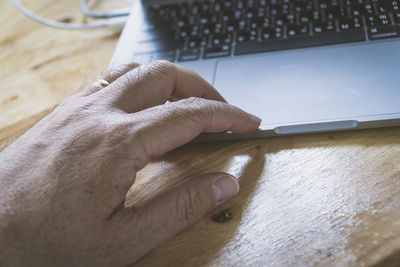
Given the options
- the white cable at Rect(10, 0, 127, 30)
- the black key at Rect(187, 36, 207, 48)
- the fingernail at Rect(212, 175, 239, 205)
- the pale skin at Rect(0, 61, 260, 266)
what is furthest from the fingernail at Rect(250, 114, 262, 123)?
the white cable at Rect(10, 0, 127, 30)

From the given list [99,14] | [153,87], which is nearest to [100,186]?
[153,87]

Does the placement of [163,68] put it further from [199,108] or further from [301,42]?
[301,42]

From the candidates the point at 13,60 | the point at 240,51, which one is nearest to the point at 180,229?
the point at 240,51

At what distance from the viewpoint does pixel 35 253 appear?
0.51 m

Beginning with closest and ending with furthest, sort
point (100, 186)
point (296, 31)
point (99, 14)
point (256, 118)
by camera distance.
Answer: point (100, 186) → point (256, 118) → point (296, 31) → point (99, 14)

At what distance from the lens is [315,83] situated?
660 millimetres

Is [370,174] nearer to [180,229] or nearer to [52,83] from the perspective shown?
[180,229]

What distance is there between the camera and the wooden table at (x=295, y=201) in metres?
0.49

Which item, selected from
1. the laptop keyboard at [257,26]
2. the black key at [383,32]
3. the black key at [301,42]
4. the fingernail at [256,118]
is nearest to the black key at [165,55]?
the laptop keyboard at [257,26]

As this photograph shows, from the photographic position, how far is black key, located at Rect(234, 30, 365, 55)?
707 millimetres

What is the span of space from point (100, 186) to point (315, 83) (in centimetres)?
36

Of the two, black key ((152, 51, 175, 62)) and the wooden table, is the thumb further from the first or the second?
black key ((152, 51, 175, 62))

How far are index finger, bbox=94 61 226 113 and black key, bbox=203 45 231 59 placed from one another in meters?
0.11

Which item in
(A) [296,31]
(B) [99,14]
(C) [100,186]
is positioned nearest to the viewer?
(C) [100,186]
